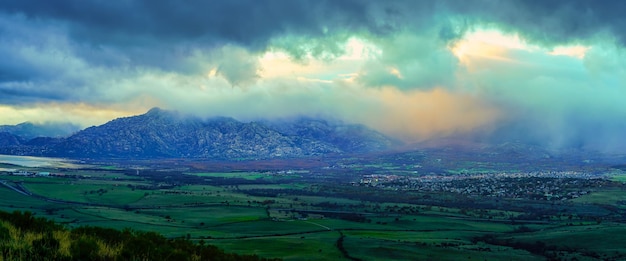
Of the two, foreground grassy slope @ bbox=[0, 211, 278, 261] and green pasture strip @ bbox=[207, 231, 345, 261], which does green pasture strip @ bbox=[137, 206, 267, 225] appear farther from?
foreground grassy slope @ bbox=[0, 211, 278, 261]

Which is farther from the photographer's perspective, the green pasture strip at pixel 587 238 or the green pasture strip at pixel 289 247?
the green pasture strip at pixel 587 238

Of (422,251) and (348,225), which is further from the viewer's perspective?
(348,225)

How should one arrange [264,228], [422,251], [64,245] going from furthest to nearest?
[264,228]
[422,251]
[64,245]

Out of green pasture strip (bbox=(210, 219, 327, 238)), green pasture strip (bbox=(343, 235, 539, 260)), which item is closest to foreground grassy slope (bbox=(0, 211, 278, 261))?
green pasture strip (bbox=(343, 235, 539, 260))

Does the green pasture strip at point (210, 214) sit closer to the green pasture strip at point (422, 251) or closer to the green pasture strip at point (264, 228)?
the green pasture strip at point (264, 228)

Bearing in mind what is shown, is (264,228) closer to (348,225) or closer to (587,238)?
(348,225)

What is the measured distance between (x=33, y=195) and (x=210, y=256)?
188m

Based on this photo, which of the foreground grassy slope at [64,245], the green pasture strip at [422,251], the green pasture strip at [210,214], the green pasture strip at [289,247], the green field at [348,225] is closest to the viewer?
the foreground grassy slope at [64,245]

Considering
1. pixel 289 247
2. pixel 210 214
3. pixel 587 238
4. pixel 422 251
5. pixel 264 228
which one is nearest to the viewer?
pixel 422 251

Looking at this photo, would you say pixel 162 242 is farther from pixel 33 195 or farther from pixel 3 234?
pixel 33 195

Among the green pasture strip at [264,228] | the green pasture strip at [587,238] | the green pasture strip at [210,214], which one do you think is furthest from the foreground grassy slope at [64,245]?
the green pasture strip at [210,214]

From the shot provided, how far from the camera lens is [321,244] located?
326 ft

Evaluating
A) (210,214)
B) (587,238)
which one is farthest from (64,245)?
(210,214)

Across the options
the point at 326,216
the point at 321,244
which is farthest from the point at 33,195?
the point at 321,244
